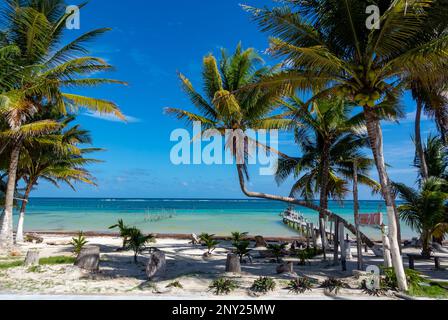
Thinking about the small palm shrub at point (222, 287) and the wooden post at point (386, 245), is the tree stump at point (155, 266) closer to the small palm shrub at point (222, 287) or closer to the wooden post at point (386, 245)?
the small palm shrub at point (222, 287)

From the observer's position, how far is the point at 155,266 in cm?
841

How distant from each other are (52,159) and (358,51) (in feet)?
51.7

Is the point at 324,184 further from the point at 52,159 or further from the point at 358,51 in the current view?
the point at 52,159

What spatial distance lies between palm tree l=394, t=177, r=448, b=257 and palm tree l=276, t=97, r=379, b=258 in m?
2.75

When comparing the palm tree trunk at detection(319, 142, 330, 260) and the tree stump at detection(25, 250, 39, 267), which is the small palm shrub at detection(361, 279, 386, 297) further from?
the tree stump at detection(25, 250, 39, 267)

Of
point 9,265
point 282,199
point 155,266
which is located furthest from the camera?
point 282,199

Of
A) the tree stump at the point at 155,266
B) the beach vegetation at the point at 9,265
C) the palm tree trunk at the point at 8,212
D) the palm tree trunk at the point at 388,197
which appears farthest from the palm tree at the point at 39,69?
the palm tree trunk at the point at 388,197

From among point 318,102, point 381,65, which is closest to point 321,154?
point 318,102

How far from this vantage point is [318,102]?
12.7m

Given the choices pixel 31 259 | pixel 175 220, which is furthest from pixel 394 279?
pixel 175 220

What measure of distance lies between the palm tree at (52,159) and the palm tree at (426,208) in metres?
14.7

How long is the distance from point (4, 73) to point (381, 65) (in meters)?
10.3

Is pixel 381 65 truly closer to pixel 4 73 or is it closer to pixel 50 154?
pixel 4 73

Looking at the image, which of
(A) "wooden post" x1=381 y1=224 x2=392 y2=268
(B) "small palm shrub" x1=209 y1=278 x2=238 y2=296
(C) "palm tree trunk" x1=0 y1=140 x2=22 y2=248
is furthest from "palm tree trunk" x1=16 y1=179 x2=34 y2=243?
(A) "wooden post" x1=381 y1=224 x2=392 y2=268
